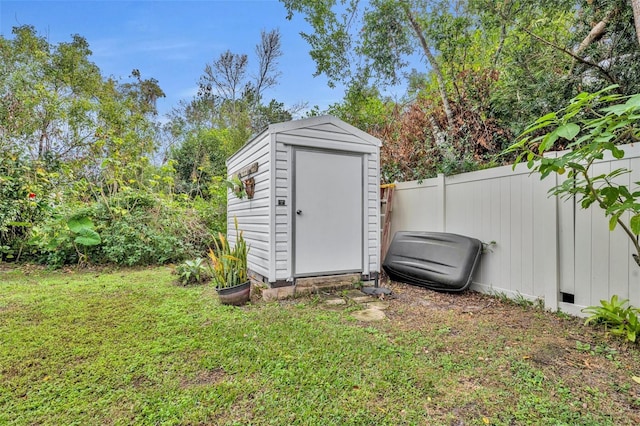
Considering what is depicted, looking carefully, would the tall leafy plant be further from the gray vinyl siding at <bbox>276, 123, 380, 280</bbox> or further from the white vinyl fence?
the gray vinyl siding at <bbox>276, 123, 380, 280</bbox>

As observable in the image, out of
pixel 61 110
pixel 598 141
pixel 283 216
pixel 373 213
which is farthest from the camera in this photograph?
pixel 61 110

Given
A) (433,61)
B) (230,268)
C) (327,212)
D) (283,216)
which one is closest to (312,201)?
(327,212)

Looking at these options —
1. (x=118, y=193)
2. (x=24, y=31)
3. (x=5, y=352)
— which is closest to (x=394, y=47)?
(x=118, y=193)

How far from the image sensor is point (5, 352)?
7.16 ft

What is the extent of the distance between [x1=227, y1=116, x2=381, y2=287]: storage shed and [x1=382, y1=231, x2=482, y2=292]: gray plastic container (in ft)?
1.38

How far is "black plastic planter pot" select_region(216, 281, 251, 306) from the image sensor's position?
10.7 ft

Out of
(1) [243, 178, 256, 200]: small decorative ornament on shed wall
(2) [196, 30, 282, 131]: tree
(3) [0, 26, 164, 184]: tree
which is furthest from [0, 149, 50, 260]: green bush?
(2) [196, 30, 282, 131]: tree

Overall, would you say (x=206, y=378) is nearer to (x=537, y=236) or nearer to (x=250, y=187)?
(x=250, y=187)

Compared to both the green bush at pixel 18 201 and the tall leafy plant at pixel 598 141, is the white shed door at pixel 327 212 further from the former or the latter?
the green bush at pixel 18 201

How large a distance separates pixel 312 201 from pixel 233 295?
143 cm

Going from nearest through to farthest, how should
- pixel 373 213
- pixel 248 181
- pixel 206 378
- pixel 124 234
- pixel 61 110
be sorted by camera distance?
pixel 206 378 < pixel 373 213 < pixel 248 181 < pixel 124 234 < pixel 61 110

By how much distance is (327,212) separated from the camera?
3811mm

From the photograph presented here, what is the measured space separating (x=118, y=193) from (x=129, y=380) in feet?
17.5

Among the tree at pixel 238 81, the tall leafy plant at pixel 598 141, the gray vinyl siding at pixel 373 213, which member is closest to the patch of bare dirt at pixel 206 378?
the tall leafy plant at pixel 598 141
